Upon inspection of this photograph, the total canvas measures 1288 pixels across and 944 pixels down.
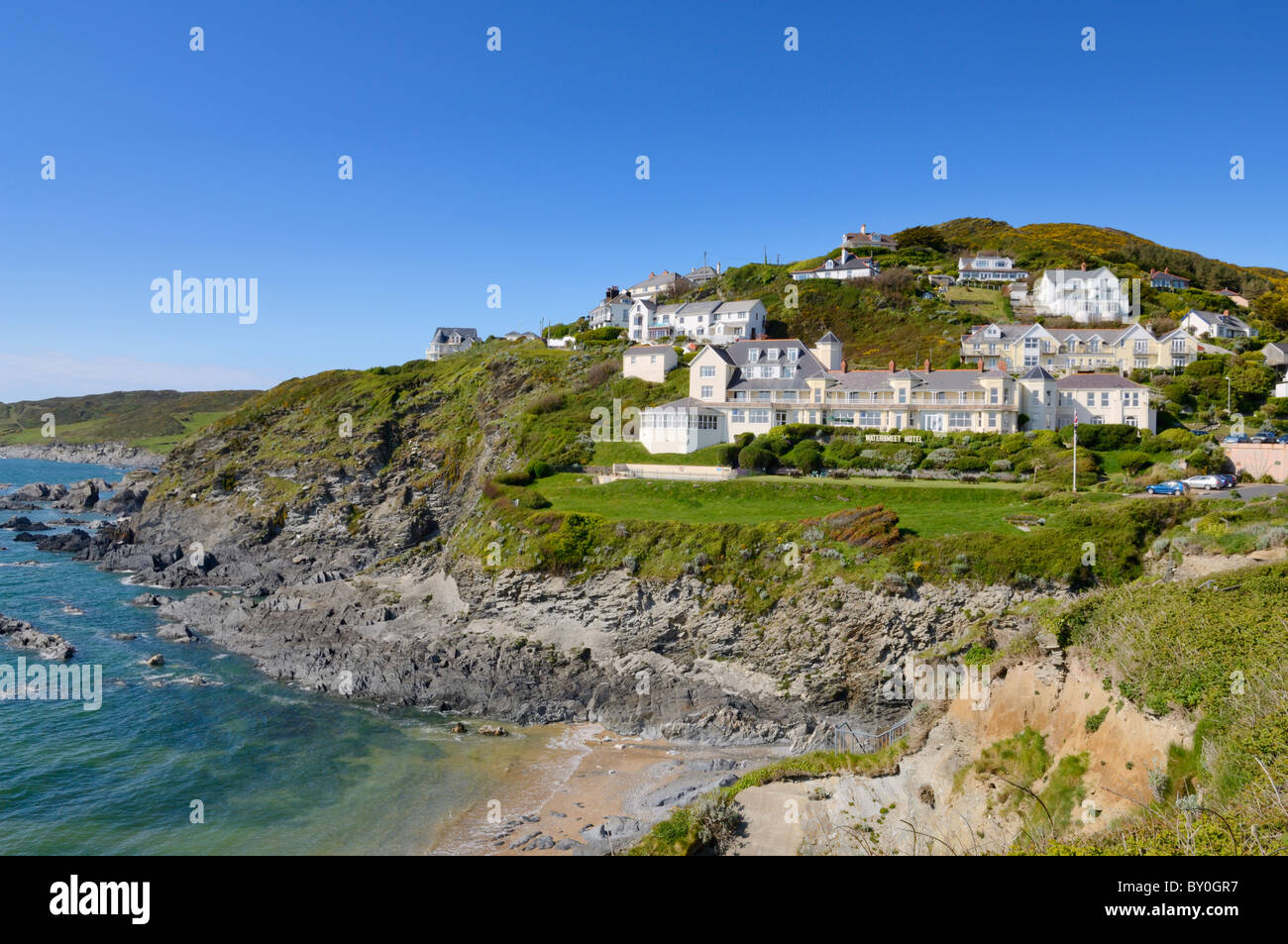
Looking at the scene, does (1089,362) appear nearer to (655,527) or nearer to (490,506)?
(655,527)

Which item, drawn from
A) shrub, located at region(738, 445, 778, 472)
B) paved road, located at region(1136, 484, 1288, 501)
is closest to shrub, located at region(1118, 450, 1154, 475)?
paved road, located at region(1136, 484, 1288, 501)

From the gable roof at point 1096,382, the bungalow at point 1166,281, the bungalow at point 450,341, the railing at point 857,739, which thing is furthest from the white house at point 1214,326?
the bungalow at point 450,341

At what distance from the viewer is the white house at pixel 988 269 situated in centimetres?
9938

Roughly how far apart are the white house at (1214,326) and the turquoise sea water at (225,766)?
75409 mm

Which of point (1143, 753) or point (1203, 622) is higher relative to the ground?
point (1203, 622)

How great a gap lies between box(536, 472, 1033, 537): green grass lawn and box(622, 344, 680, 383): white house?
69.1 feet

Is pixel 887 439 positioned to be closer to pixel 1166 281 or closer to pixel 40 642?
pixel 40 642

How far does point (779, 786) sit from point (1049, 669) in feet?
27.8

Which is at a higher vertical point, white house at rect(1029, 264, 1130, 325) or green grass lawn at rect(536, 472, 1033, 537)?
white house at rect(1029, 264, 1130, 325)

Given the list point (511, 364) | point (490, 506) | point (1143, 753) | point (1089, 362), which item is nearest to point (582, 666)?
point (490, 506)

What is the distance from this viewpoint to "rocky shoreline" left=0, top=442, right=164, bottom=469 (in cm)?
14638

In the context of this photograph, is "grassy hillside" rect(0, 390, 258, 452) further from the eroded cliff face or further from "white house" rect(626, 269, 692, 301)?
the eroded cliff face

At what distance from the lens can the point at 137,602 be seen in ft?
164

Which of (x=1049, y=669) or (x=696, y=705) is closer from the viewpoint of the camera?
(x=1049, y=669)
